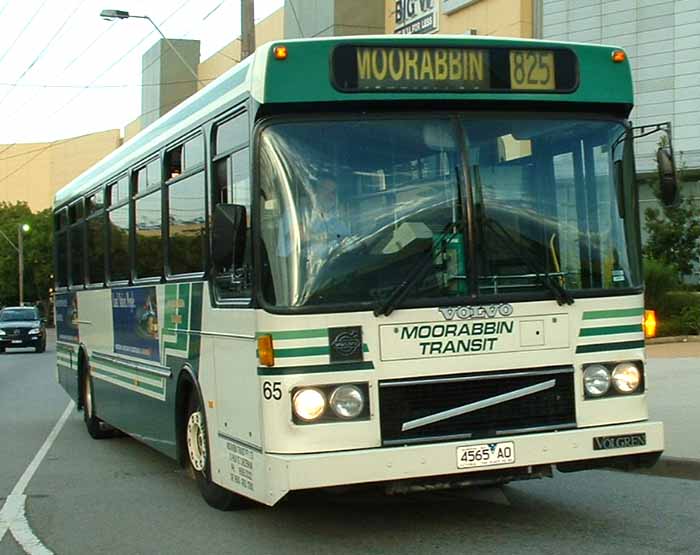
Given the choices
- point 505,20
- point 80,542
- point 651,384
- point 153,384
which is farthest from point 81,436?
point 505,20

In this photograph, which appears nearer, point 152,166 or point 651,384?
point 152,166

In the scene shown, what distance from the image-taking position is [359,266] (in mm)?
6945

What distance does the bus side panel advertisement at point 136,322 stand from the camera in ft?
33.1

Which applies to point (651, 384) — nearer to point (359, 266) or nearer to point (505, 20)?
point (359, 266)

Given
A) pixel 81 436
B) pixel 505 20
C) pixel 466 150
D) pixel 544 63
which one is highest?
pixel 505 20

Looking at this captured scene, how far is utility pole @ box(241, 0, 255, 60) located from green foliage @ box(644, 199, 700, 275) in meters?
12.9

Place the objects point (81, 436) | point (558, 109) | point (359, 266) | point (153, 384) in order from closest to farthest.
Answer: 1. point (359, 266)
2. point (558, 109)
3. point (153, 384)
4. point (81, 436)

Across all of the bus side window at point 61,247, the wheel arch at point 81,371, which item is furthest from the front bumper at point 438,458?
the bus side window at point 61,247

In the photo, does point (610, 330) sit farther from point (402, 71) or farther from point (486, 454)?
point (402, 71)

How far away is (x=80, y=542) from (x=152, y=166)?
367 cm

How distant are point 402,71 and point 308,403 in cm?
215

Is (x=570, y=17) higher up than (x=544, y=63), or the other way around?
(x=570, y=17)

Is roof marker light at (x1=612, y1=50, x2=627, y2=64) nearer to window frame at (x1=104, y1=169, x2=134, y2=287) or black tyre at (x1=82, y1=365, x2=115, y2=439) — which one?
window frame at (x1=104, y1=169, x2=134, y2=287)

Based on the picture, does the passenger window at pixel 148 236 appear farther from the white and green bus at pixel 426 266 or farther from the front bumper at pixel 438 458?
the front bumper at pixel 438 458
